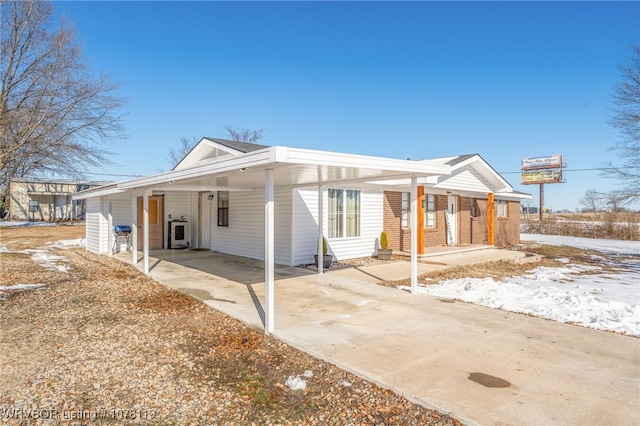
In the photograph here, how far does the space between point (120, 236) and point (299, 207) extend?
773 cm

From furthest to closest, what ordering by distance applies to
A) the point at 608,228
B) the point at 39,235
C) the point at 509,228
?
the point at 608,228 < the point at 39,235 < the point at 509,228

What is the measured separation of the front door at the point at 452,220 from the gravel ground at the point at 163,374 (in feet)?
40.5

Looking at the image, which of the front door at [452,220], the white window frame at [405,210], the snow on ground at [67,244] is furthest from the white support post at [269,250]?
the snow on ground at [67,244]

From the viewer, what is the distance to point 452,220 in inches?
650

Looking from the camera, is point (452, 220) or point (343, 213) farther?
point (452, 220)

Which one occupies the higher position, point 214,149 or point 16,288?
point 214,149

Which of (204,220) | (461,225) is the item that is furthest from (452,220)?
(204,220)

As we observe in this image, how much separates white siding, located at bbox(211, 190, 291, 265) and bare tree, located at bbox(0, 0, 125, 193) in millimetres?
8274

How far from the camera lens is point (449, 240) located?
636 inches

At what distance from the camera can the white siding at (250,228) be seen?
11024mm

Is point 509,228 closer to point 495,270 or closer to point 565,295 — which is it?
point 495,270

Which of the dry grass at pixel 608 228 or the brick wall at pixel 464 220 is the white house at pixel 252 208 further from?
the dry grass at pixel 608 228

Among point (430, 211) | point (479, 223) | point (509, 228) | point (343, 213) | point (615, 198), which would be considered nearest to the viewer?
point (343, 213)

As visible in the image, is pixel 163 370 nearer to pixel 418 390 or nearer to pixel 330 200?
pixel 418 390
